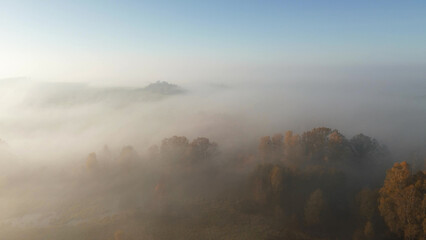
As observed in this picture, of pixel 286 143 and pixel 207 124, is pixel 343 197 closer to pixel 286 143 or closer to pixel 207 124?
pixel 286 143

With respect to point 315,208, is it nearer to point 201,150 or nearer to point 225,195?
point 225,195

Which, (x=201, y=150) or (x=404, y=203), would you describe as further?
(x=201, y=150)

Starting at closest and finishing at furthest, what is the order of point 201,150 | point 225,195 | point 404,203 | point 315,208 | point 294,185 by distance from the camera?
1. point 404,203
2. point 315,208
3. point 294,185
4. point 225,195
5. point 201,150

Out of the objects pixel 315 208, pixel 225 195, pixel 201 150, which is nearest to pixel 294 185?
pixel 315 208

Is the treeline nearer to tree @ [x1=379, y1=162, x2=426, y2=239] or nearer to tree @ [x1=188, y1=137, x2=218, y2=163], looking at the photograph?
tree @ [x1=379, y1=162, x2=426, y2=239]

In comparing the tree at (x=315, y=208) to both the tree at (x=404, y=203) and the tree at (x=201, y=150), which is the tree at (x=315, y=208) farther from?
the tree at (x=201, y=150)

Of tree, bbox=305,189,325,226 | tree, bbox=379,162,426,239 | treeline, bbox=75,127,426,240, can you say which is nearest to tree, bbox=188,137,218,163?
treeline, bbox=75,127,426,240
